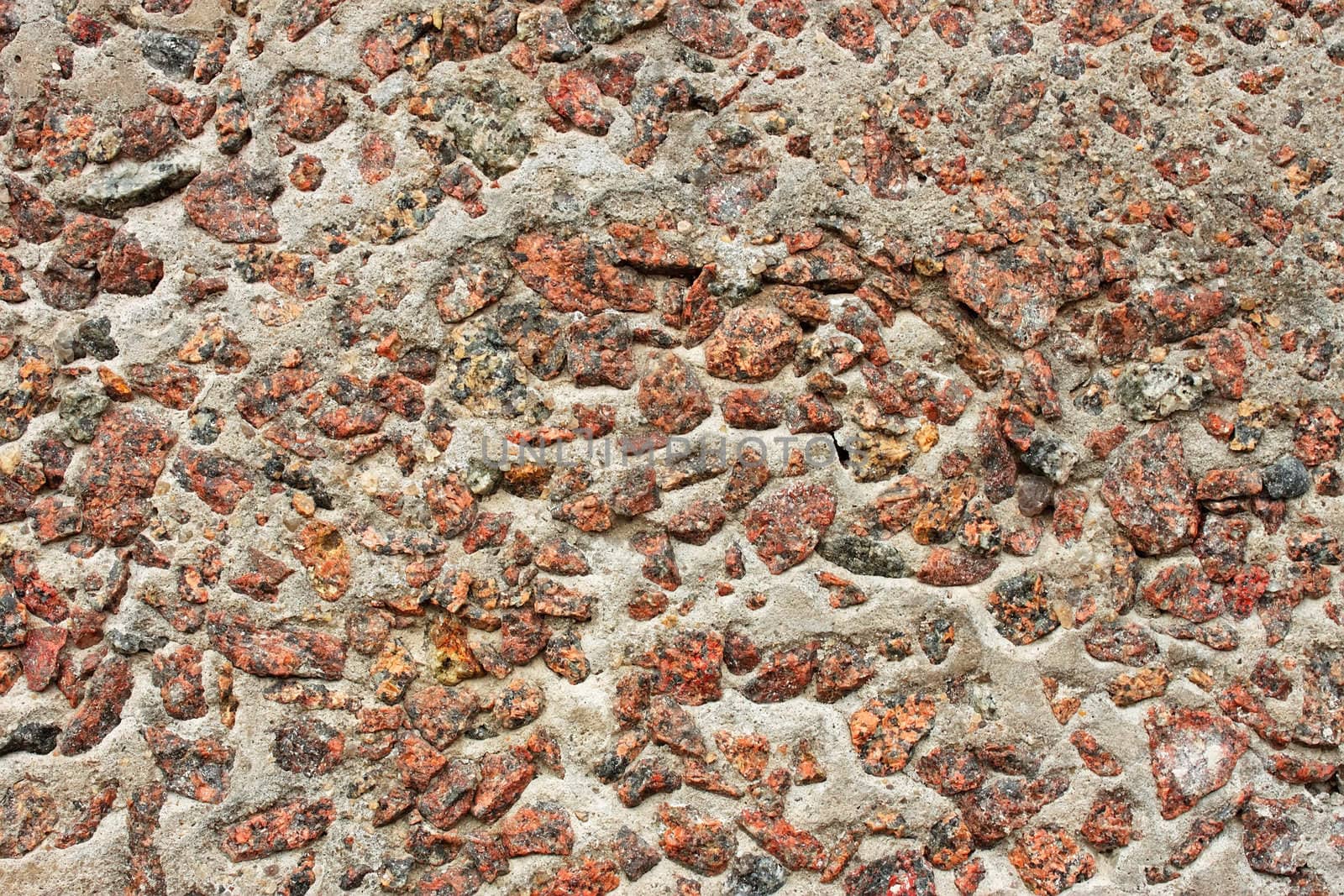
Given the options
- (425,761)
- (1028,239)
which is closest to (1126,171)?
(1028,239)

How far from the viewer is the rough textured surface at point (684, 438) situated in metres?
2.37

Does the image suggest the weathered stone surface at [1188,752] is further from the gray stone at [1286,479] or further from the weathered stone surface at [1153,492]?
the gray stone at [1286,479]

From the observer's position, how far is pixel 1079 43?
246cm

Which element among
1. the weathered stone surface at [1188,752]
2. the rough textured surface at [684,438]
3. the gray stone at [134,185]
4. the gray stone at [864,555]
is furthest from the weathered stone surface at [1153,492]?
the gray stone at [134,185]

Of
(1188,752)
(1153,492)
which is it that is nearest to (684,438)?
(1153,492)

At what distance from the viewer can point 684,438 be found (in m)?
2.42

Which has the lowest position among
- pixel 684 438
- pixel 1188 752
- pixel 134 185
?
pixel 1188 752

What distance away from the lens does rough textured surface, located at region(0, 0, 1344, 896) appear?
2369mm

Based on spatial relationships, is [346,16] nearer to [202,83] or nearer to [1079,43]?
[202,83]

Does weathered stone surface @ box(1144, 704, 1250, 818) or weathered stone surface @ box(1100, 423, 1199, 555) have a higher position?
weathered stone surface @ box(1100, 423, 1199, 555)

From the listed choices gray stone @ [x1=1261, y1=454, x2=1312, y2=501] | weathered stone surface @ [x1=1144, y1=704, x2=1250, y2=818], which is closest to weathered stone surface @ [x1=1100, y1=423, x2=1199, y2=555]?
gray stone @ [x1=1261, y1=454, x2=1312, y2=501]

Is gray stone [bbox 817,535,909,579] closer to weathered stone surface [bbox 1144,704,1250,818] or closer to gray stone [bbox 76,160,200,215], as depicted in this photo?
weathered stone surface [bbox 1144,704,1250,818]

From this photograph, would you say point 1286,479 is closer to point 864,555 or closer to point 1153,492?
point 1153,492

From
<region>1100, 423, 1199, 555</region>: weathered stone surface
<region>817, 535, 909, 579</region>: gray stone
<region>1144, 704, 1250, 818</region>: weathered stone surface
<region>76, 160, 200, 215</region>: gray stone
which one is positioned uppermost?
<region>76, 160, 200, 215</region>: gray stone
